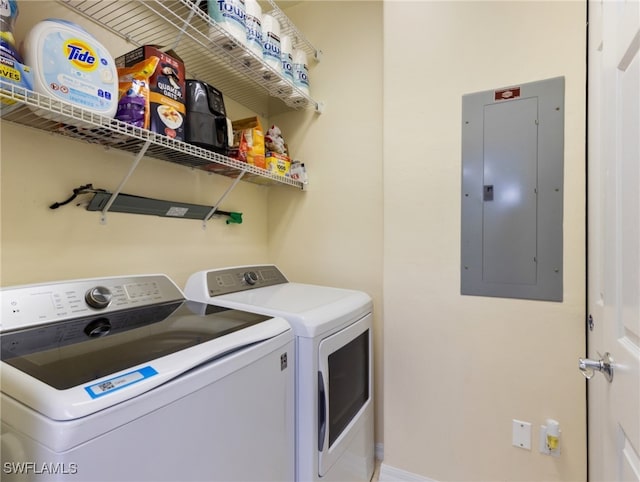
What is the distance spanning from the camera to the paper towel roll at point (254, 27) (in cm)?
152

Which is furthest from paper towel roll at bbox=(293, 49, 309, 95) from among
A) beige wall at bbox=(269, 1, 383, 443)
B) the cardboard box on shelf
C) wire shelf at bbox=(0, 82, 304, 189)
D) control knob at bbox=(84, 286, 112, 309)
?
control knob at bbox=(84, 286, 112, 309)

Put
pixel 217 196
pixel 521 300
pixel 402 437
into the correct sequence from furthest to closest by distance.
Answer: pixel 217 196, pixel 402 437, pixel 521 300

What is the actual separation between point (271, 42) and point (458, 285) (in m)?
1.59

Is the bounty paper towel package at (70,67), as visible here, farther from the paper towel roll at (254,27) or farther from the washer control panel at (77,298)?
the paper towel roll at (254,27)

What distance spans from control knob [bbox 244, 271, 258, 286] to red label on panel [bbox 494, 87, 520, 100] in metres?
1.50

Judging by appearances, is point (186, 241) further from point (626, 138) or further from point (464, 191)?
point (626, 138)

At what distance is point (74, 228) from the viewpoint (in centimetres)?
125

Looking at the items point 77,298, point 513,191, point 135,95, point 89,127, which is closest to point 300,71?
point 135,95

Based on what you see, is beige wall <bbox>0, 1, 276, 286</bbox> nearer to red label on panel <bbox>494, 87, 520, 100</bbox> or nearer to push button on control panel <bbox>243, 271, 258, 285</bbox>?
push button on control panel <bbox>243, 271, 258, 285</bbox>

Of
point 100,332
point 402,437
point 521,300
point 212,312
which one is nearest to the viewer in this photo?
point 100,332

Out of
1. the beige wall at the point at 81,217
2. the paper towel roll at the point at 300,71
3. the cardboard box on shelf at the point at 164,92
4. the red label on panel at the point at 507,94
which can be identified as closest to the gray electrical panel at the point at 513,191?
→ the red label on panel at the point at 507,94

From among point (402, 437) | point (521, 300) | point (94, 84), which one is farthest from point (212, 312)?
point (521, 300)

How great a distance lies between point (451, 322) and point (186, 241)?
4.75ft

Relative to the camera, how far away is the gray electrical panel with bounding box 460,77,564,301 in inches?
54.4
